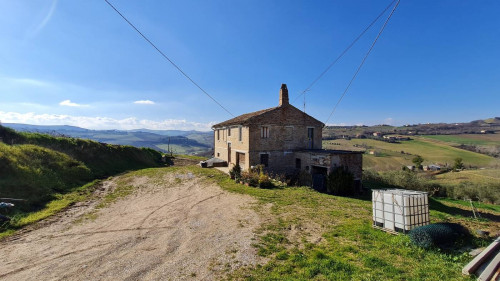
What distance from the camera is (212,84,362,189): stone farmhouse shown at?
69.7 ft

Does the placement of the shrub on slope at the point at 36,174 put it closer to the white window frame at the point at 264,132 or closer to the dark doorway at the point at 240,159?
the dark doorway at the point at 240,159

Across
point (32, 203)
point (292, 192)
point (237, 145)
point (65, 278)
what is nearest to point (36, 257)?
point (65, 278)

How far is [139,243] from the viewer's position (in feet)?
27.1

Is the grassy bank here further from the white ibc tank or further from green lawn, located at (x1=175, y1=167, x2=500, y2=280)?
the white ibc tank

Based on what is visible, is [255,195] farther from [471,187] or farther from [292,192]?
[471,187]

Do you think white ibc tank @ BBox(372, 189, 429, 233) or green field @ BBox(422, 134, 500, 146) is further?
green field @ BBox(422, 134, 500, 146)

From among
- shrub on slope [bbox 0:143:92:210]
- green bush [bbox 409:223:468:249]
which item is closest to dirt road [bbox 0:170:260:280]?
shrub on slope [bbox 0:143:92:210]

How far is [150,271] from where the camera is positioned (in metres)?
6.25

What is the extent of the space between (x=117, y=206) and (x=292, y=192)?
11.5 metres

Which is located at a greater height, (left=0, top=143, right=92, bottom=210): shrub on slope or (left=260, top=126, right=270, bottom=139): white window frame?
(left=260, top=126, right=270, bottom=139): white window frame

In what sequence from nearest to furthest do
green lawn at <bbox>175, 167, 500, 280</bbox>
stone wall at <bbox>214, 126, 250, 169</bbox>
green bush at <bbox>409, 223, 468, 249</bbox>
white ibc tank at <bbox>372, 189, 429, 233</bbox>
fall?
green lawn at <bbox>175, 167, 500, 280</bbox> → green bush at <bbox>409, 223, 468, 249</bbox> → white ibc tank at <bbox>372, 189, 429, 233</bbox> → stone wall at <bbox>214, 126, 250, 169</bbox>

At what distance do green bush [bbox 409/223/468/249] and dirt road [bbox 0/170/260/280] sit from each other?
5140mm

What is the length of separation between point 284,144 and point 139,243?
18.3 meters

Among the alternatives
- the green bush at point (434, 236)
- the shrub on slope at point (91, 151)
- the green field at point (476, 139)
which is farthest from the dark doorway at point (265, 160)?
the green field at point (476, 139)
